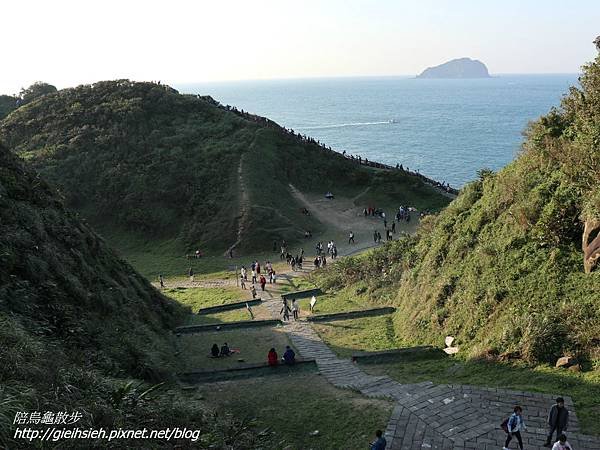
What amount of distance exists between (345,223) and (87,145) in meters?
29.7

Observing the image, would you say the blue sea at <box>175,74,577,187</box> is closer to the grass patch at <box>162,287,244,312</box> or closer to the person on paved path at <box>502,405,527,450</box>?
the grass patch at <box>162,287,244,312</box>

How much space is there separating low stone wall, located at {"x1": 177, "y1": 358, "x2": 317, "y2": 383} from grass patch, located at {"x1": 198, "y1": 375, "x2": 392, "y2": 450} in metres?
0.41

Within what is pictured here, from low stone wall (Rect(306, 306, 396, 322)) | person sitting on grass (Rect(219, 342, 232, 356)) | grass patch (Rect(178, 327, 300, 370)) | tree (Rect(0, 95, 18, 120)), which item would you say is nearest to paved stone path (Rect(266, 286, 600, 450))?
grass patch (Rect(178, 327, 300, 370))

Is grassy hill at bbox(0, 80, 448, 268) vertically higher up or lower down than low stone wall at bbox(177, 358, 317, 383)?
higher up

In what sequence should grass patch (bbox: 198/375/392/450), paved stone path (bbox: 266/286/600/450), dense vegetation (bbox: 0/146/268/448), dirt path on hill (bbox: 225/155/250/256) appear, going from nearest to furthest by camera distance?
dense vegetation (bbox: 0/146/268/448) → paved stone path (bbox: 266/286/600/450) → grass patch (bbox: 198/375/392/450) → dirt path on hill (bbox: 225/155/250/256)

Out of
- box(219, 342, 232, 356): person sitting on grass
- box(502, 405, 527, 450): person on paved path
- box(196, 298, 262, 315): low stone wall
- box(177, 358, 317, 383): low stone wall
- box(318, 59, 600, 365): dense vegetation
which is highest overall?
box(318, 59, 600, 365): dense vegetation

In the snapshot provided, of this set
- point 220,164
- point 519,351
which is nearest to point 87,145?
point 220,164

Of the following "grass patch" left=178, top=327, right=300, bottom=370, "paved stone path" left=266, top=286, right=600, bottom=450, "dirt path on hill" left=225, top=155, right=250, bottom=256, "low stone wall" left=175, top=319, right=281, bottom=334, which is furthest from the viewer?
"dirt path on hill" left=225, top=155, right=250, bottom=256

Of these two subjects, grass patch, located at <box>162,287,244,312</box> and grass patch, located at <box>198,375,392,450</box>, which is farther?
grass patch, located at <box>162,287,244,312</box>

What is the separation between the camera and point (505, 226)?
19.1m

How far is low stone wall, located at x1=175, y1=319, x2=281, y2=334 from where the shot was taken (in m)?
22.9

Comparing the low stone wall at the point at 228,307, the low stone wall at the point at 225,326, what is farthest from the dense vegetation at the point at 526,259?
the low stone wall at the point at 228,307

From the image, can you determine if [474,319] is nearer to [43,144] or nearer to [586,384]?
[586,384]

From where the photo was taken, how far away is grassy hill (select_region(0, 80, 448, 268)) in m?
44.4
